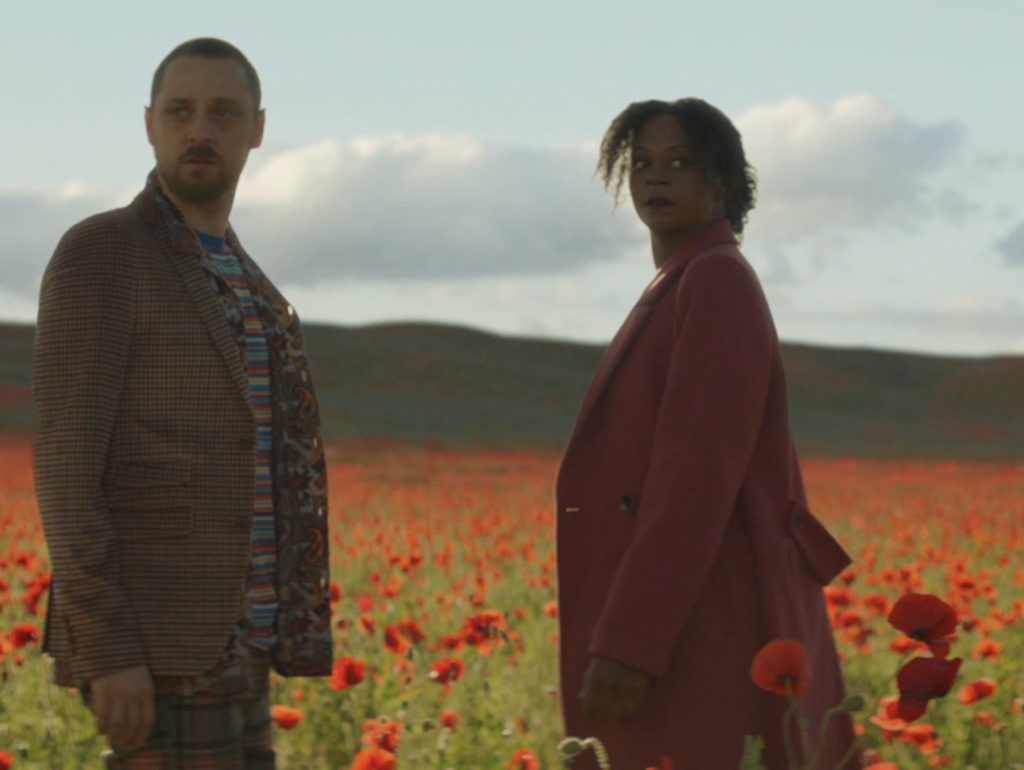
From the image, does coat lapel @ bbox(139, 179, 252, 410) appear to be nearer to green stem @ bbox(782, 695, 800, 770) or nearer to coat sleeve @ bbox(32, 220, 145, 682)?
coat sleeve @ bbox(32, 220, 145, 682)

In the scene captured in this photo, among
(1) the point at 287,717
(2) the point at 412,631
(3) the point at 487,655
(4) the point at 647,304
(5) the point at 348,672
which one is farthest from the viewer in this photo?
(3) the point at 487,655

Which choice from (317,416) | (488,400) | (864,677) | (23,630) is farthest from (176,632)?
(488,400)

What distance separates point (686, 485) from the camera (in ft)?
9.25

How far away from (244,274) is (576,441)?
719mm

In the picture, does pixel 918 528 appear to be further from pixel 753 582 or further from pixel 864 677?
pixel 753 582

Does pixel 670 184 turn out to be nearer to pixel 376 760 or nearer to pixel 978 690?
pixel 376 760

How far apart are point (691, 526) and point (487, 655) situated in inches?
106

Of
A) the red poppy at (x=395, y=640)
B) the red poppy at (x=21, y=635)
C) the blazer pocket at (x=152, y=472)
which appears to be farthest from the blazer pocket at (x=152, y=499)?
the red poppy at (x=395, y=640)

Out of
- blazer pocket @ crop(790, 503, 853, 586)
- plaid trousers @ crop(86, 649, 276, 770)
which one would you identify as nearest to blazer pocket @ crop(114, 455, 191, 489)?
plaid trousers @ crop(86, 649, 276, 770)

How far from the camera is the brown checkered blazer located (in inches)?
99.4

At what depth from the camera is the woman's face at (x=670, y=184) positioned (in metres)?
3.08

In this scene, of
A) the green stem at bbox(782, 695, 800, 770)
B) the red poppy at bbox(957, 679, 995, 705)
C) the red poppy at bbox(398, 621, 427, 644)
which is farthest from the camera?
the red poppy at bbox(398, 621, 427, 644)

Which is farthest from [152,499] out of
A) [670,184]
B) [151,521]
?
[670,184]

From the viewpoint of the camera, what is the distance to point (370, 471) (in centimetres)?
1847
